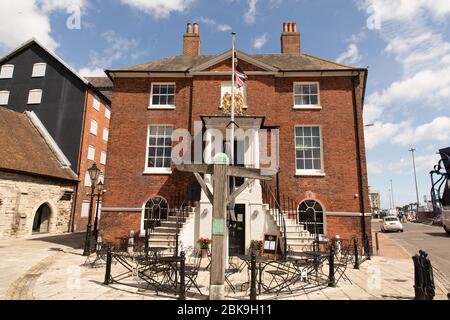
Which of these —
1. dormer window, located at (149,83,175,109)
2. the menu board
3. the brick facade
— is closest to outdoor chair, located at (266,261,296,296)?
the menu board

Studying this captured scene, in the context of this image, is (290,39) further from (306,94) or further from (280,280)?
(280,280)

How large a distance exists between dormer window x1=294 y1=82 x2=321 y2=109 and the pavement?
8447mm

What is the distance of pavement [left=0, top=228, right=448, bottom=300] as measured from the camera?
657 centimetres

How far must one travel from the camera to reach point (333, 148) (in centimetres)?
1486

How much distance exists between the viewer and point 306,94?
1576cm

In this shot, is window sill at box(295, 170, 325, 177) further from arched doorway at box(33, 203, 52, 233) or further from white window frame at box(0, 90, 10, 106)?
white window frame at box(0, 90, 10, 106)

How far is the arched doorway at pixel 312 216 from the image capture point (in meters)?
14.2

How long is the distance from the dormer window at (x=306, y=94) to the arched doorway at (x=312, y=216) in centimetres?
532

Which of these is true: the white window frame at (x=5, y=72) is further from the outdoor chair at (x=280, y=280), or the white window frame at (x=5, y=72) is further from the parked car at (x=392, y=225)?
the parked car at (x=392, y=225)

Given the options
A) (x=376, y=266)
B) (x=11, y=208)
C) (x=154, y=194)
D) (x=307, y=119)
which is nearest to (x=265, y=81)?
(x=307, y=119)

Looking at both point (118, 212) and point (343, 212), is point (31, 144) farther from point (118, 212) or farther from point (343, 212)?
point (343, 212)

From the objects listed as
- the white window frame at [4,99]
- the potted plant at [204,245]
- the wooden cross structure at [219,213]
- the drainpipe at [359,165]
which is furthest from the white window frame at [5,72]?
the drainpipe at [359,165]

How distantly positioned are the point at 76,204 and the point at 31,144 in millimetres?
5795
